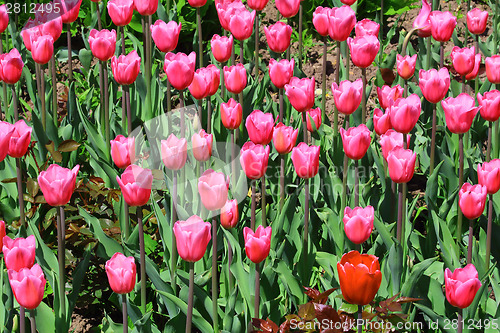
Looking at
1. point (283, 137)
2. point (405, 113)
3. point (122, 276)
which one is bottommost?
point (122, 276)

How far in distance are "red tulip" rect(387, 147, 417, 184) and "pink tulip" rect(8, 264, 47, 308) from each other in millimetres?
1044

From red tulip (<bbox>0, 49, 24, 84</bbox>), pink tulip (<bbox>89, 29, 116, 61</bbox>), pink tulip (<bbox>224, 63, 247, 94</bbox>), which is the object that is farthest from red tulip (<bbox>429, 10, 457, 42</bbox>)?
red tulip (<bbox>0, 49, 24, 84</bbox>)

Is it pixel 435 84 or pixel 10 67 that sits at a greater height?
pixel 435 84

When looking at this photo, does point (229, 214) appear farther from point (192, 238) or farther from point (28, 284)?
point (28, 284)

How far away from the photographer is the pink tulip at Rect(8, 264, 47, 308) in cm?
165

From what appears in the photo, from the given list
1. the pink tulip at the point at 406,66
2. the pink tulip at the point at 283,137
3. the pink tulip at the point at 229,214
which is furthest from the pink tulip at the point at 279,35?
the pink tulip at the point at 229,214

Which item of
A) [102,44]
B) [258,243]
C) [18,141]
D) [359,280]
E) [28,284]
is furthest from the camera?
[102,44]

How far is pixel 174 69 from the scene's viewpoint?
232 cm

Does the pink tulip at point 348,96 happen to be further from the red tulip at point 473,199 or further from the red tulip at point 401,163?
the red tulip at point 473,199

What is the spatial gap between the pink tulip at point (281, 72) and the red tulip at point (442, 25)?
75 centimetres

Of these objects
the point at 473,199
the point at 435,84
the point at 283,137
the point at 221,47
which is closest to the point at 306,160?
the point at 283,137

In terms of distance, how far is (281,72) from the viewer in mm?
2525

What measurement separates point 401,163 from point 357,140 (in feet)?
0.63

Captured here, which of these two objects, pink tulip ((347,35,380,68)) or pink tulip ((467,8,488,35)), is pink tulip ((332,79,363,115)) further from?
pink tulip ((467,8,488,35))
